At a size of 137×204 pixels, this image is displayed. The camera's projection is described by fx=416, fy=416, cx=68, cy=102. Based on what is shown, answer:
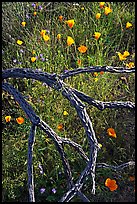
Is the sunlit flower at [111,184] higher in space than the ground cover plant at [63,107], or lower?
lower

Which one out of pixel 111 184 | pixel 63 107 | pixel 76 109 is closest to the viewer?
pixel 76 109

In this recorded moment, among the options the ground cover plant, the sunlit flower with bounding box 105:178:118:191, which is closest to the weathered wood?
the sunlit flower with bounding box 105:178:118:191

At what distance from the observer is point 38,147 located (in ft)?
7.78

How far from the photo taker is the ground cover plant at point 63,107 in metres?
2.33

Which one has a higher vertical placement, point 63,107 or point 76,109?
point 76,109

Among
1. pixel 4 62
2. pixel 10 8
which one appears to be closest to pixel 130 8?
pixel 10 8

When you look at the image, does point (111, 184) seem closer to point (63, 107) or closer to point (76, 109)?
point (63, 107)

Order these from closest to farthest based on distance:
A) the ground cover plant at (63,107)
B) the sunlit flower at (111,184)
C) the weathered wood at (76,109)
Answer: the weathered wood at (76,109), the sunlit flower at (111,184), the ground cover plant at (63,107)

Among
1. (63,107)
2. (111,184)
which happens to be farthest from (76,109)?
(63,107)

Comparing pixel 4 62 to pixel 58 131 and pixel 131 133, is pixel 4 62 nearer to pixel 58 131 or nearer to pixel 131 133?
pixel 58 131

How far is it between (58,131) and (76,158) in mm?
188

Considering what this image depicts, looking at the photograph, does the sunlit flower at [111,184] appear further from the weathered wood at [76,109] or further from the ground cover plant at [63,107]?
the weathered wood at [76,109]

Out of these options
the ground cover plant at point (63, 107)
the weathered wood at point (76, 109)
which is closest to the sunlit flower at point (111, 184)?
the ground cover plant at point (63, 107)

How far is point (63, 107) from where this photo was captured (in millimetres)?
2547
